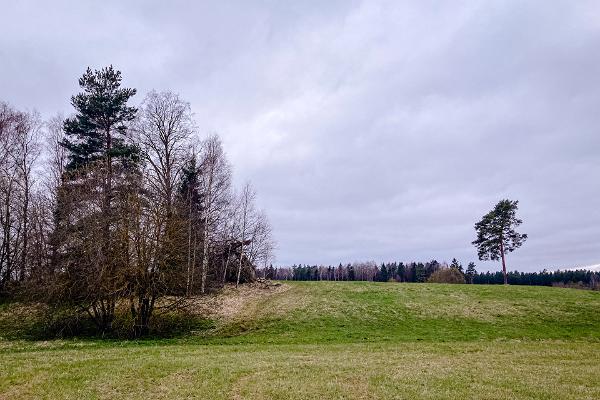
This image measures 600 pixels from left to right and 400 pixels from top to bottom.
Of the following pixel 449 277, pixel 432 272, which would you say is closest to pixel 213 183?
pixel 449 277

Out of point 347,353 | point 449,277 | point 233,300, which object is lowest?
point 347,353

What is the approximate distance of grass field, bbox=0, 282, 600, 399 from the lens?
1234cm

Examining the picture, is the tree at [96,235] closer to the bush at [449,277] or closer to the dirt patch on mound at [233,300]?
the dirt patch on mound at [233,300]

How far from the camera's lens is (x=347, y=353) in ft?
63.1

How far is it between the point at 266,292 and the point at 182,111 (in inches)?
→ 771

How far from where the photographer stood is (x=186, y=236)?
98.4 feet

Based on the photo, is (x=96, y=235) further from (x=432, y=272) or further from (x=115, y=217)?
(x=432, y=272)

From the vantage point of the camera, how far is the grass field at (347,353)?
12336mm

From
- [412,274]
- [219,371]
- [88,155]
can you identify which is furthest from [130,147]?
[412,274]

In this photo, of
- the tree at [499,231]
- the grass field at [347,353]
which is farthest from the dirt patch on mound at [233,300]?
the tree at [499,231]

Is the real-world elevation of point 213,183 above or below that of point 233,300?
above

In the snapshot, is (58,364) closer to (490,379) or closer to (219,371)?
(219,371)

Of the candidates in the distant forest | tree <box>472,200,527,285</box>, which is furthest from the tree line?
the distant forest

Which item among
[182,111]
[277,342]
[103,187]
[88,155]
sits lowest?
[277,342]
